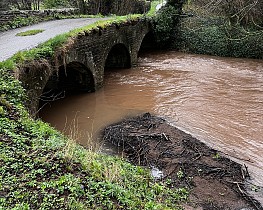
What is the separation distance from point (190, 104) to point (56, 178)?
8.36 metres

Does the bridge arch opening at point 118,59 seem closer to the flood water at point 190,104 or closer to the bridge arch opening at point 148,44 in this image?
the flood water at point 190,104

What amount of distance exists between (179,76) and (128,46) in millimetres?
3454

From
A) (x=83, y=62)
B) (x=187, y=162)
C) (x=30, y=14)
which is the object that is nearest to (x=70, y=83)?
(x=83, y=62)

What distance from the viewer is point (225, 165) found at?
7.61m

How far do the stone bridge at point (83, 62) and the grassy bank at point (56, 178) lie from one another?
7.45ft

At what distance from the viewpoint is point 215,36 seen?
21844 millimetres

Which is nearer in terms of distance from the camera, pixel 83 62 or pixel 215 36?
pixel 83 62

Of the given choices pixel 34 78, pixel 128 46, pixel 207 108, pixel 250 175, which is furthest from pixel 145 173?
pixel 128 46

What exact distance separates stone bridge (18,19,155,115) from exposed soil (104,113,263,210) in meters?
2.66

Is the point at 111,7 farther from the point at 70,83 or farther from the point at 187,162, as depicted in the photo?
the point at 187,162

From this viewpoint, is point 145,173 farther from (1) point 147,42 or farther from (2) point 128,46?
(1) point 147,42

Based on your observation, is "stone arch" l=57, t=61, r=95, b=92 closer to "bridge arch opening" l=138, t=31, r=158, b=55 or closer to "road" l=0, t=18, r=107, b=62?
"road" l=0, t=18, r=107, b=62

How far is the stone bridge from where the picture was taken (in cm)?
904

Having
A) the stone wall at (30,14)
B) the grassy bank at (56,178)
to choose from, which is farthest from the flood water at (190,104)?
the stone wall at (30,14)
